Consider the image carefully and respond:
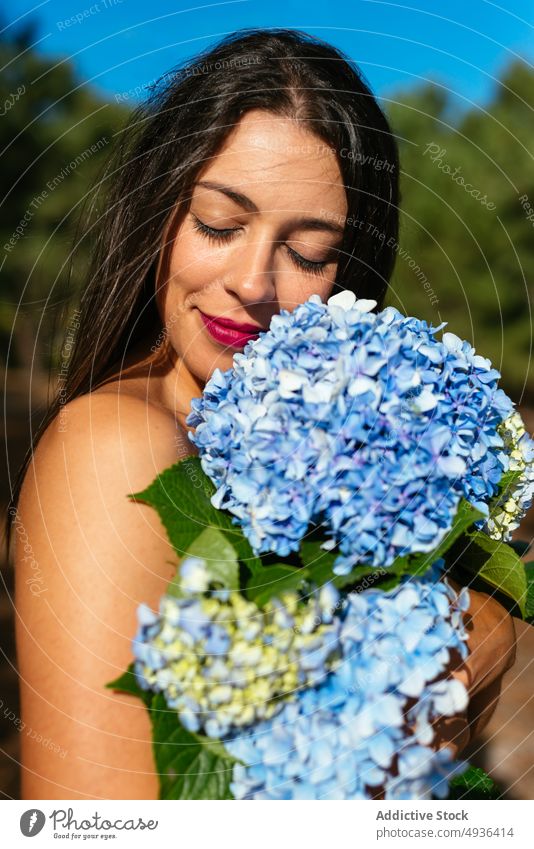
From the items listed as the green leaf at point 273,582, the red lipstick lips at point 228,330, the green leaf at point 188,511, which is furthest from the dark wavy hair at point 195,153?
the green leaf at point 273,582

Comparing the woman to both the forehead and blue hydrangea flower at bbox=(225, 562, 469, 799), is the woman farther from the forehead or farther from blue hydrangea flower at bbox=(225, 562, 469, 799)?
blue hydrangea flower at bbox=(225, 562, 469, 799)

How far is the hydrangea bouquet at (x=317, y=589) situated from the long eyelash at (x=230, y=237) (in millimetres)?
485

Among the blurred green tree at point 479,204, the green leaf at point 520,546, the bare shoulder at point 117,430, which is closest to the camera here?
the bare shoulder at point 117,430

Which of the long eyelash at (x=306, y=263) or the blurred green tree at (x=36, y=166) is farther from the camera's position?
the blurred green tree at (x=36, y=166)

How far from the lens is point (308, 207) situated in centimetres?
185

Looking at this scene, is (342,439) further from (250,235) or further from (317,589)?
(250,235)

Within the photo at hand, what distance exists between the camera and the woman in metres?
1.55

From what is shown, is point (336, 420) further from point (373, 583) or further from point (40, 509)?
point (40, 509)

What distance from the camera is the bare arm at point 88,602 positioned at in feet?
5.01

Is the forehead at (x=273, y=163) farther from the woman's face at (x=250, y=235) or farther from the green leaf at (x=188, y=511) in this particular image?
the green leaf at (x=188, y=511)

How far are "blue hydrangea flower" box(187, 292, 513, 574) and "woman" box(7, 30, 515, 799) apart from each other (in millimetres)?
354

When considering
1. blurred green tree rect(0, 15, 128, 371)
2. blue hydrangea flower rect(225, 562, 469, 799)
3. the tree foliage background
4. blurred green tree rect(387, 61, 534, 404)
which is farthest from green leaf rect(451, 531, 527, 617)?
blurred green tree rect(387, 61, 534, 404)

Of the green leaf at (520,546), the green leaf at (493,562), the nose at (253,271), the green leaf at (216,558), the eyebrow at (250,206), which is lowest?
the green leaf at (216,558)

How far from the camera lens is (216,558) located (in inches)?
51.6
